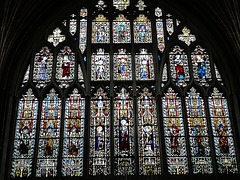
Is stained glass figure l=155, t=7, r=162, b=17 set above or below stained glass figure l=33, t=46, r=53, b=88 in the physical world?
above

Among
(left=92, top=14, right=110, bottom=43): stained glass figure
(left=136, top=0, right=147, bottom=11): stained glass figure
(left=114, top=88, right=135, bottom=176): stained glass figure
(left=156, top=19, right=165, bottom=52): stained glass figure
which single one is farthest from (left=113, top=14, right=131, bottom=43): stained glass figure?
(left=114, top=88, right=135, bottom=176): stained glass figure

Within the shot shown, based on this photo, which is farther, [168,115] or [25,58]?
[25,58]

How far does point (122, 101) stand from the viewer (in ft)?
44.4

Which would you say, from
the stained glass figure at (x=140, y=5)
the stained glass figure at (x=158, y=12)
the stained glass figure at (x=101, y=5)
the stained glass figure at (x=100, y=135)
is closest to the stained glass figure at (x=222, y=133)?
the stained glass figure at (x=100, y=135)

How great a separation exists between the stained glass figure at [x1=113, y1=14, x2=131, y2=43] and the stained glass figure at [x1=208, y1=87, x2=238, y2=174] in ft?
11.5

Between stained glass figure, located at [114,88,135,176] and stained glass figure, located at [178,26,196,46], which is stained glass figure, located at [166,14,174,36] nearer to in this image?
stained glass figure, located at [178,26,196,46]

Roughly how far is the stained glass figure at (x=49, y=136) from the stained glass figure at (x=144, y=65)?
9.14ft

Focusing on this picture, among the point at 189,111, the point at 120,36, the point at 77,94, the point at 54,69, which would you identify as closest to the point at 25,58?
the point at 54,69

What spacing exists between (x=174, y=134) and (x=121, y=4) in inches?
212

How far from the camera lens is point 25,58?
1427 cm

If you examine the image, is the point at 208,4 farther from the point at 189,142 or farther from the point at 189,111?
the point at 189,142

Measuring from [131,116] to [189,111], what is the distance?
184 cm

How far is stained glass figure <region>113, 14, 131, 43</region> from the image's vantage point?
14766 millimetres

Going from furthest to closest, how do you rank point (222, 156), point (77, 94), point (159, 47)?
1. point (159, 47)
2. point (77, 94)
3. point (222, 156)
